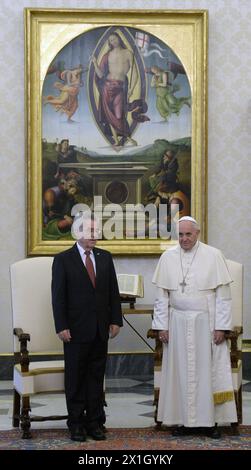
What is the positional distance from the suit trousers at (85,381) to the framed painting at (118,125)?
310cm

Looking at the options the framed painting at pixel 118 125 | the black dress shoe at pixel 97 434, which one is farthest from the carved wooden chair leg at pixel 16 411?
the framed painting at pixel 118 125

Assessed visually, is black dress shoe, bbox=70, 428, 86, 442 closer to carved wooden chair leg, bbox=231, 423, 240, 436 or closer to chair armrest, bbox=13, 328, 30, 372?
chair armrest, bbox=13, 328, 30, 372

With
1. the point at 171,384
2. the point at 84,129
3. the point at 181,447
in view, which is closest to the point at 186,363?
the point at 171,384

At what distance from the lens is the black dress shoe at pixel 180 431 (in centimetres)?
775

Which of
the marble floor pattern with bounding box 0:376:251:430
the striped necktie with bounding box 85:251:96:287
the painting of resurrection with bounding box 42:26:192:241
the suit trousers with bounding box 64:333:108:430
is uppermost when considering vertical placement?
the painting of resurrection with bounding box 42:26:192:241

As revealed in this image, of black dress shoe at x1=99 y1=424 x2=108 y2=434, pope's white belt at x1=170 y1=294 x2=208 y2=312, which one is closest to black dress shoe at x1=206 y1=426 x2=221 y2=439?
black dress shoe at x1=99 y1=424 x2=108 y2=434

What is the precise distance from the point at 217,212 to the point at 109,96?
6.30 ft

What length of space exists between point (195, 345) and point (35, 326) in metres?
1.54

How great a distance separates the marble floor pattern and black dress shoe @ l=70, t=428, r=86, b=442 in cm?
66

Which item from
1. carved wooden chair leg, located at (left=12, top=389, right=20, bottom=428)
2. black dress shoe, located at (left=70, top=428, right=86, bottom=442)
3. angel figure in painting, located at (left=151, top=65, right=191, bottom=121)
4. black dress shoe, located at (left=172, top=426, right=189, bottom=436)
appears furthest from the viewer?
angel figure in painting, located at (left=151, top=65, right=191, bottom=121)

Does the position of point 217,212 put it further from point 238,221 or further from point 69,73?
point 69,73

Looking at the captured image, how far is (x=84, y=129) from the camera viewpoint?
1078cm

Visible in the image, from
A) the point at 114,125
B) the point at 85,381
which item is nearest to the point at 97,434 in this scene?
the point at 85,381

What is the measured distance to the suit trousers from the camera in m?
7.62
